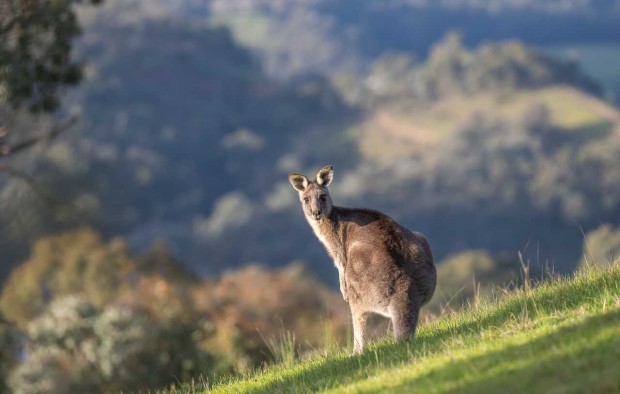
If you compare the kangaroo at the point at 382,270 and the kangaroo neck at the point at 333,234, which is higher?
the kangaroo neck at the point at 333,234

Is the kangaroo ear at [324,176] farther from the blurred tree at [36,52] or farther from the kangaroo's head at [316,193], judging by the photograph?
the blurred tree at [36,52]

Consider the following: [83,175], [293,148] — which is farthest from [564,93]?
[83,175]

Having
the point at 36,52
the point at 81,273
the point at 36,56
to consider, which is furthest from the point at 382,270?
the point at 81,273

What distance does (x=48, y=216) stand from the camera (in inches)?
3314

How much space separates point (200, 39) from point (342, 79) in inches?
995

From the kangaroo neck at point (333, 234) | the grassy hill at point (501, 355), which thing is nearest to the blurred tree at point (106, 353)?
the kangaroo neck at point (333, 234)

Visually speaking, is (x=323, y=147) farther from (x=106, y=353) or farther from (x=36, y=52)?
(x=36, y=52)

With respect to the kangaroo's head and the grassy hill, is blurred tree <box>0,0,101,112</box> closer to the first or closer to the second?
the kangaroo's head

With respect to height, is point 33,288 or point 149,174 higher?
point 149,174

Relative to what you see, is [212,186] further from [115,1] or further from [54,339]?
[54,339]

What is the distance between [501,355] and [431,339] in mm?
1906

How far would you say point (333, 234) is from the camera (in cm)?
1107

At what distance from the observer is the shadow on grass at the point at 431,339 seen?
8969 millimetres

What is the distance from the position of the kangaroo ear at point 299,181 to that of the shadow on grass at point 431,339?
7.17 ft
